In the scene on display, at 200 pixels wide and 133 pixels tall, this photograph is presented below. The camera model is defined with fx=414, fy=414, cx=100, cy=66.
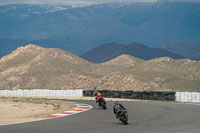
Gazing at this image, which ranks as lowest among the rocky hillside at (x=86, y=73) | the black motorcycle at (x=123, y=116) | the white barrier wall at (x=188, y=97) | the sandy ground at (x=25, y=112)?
the sandy ground at (x=25, y=112)

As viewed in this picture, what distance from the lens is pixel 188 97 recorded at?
41.1m

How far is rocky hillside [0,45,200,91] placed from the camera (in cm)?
10281

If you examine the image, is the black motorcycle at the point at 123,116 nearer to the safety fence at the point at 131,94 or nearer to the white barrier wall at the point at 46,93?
the safety fence at the point at 131,94

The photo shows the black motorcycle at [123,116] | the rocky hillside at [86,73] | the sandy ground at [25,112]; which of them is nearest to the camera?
the black motorcycle at [123,116]

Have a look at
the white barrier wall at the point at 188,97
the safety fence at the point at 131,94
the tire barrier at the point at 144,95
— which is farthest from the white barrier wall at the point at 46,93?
the white barrier wall at the point at 188,97

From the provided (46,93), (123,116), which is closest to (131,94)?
(46,93)

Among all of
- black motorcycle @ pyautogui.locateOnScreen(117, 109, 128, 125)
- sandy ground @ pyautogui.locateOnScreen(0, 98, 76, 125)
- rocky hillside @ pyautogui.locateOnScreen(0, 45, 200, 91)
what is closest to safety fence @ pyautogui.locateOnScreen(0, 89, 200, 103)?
sandy ground @ pyautogui.locateOnScreen(0, 98, 76, 125)

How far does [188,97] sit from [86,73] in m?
90.0

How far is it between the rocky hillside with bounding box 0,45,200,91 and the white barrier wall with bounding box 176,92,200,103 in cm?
5115

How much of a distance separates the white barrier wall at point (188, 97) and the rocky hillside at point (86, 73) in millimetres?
51151

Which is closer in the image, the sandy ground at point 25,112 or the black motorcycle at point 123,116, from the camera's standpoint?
the black motorcycle at point 123,116

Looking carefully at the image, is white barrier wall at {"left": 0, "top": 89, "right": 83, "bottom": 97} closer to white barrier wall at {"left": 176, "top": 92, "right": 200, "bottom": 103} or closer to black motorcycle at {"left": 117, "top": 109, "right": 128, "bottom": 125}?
white barrier wall at {"left": 176, "top": 92, "right": 200, "bottom": 103}

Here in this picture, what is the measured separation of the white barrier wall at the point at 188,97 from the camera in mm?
40250

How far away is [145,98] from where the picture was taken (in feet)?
155
